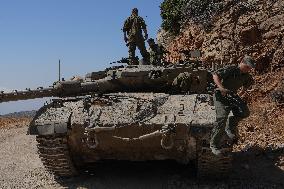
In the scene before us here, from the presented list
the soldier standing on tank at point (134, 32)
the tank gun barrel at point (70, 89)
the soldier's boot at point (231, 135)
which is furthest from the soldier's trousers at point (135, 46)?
the soldier's boot at point (231, 135)

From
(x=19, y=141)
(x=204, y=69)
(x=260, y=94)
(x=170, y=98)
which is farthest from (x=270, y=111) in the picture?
(x=19, y=141)

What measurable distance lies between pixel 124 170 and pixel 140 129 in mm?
2135

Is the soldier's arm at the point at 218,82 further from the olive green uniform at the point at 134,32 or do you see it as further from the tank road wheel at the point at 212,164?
the olive green uniform at the point at 134,32

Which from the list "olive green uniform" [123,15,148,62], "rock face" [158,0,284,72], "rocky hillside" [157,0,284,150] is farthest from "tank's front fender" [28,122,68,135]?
"rock face" [158,0,284,72]

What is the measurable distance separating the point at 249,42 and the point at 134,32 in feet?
18.8

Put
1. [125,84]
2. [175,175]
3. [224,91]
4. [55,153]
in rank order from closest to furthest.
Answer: [224,91], [55,153], [175,175], [125,84]

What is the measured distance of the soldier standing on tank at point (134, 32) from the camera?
1292cm

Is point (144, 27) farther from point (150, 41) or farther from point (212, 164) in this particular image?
point (212, 164)

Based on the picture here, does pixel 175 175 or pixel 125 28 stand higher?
pixel 125 28

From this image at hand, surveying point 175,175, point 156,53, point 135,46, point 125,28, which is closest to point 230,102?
point 175,175

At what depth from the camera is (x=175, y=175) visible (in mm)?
9492

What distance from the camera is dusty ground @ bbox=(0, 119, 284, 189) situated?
887cm

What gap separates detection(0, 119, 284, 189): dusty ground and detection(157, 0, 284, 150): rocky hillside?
1.91 metres

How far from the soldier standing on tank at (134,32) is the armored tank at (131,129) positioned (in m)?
3.56
